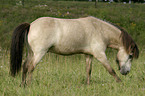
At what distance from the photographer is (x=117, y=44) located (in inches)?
238

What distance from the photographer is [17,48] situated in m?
5.14

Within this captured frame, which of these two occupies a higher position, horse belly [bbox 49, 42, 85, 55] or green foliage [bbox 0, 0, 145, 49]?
horse belly [bbox 49, 42, 85, 55]

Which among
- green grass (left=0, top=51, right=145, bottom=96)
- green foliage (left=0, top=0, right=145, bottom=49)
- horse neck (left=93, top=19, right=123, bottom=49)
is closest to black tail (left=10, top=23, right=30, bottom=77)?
green grass (left=0, top=51, right=145, bottom=96)

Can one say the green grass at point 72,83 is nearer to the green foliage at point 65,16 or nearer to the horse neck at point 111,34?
the horse neck at point 111,34

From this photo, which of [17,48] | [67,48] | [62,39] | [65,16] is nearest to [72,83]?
[67,48]

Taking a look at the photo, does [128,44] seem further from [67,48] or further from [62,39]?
[62,39]

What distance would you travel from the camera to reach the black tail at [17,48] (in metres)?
5.14

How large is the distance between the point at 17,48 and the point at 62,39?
1056 millimetres

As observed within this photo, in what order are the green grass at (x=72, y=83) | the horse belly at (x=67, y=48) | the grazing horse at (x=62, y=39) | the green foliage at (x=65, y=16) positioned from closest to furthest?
the green grass at (x=72, y=83) → the grazing horse at (x=62, y=39) → the horse belly at (x=67, y=48) → the green foliage at (x=65, y=16)

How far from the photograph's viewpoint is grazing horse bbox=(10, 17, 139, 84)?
16.6 feet

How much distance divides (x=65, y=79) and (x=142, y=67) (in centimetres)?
254

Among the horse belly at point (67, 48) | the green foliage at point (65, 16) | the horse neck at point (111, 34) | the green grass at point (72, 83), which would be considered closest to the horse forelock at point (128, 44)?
the horse neck at point (111, 34)

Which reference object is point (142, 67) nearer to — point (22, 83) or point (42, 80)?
point (42, 80)

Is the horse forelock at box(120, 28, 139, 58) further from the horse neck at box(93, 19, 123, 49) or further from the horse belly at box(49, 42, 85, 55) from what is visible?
the horse belly at box(49, 42, 85, 55)
